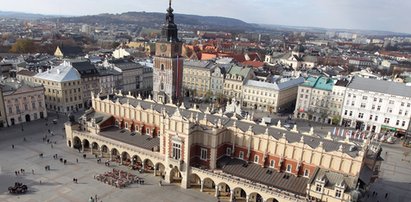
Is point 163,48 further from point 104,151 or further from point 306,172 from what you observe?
point 306,172

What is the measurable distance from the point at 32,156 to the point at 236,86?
82.3m

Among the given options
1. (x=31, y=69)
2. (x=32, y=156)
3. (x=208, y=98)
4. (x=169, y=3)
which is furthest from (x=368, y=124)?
(x=31, y=69)

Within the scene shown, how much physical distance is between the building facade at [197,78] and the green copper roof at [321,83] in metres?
41.9

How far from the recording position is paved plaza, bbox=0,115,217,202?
203 ft

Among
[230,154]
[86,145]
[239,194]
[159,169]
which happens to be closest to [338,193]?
[239,194]

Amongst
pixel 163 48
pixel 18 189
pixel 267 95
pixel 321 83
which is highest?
pixel 163 48

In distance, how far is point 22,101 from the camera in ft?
332

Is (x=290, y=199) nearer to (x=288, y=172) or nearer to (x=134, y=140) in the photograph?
(x=288, y=172)

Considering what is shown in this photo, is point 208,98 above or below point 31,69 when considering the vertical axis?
below

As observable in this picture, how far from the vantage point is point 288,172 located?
6197 cm

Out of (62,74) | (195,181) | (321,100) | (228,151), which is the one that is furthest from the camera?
(321,100)

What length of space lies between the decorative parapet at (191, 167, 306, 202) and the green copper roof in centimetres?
7317

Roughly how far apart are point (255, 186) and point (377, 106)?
73.4 meters

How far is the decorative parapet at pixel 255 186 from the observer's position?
54.6 meters
